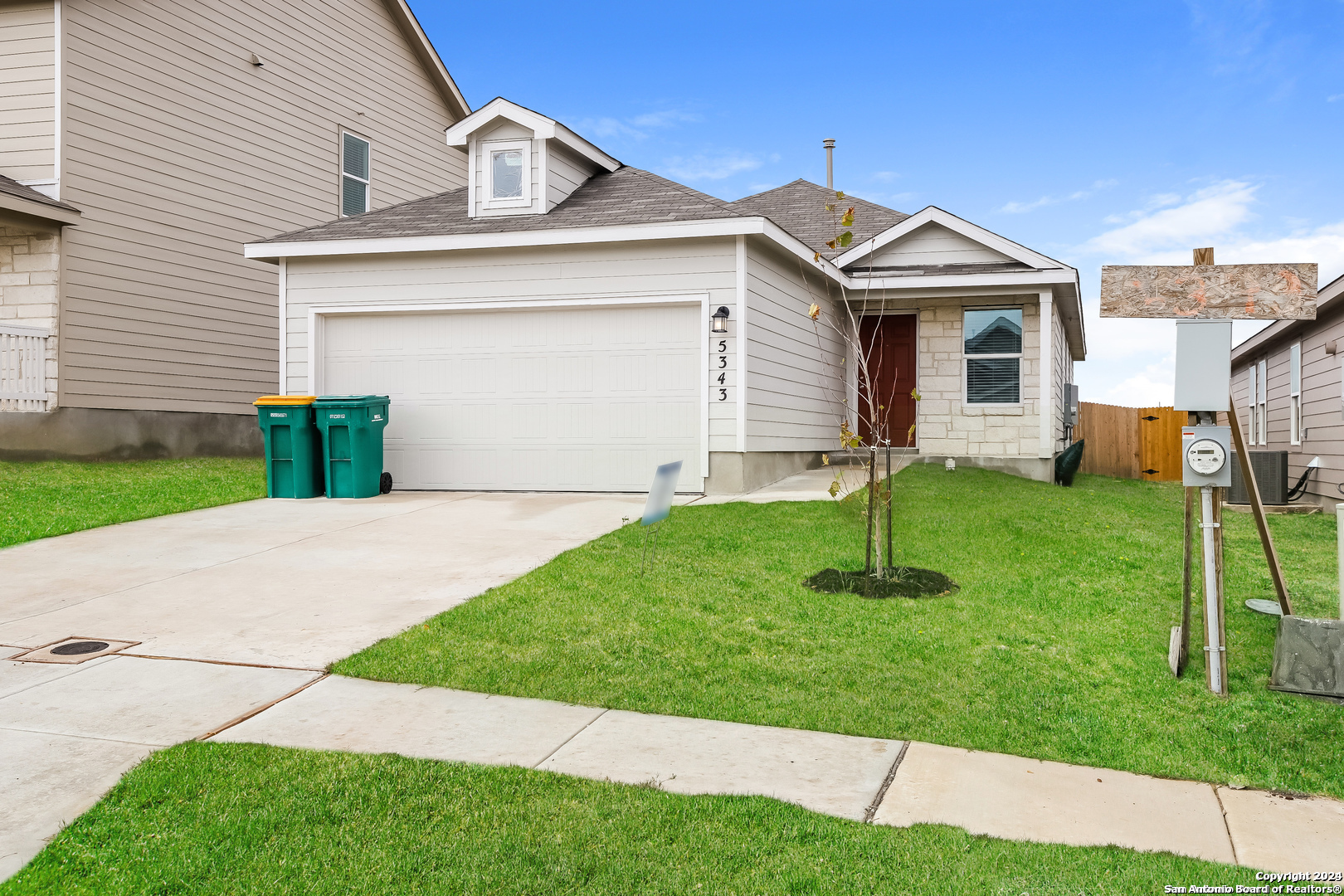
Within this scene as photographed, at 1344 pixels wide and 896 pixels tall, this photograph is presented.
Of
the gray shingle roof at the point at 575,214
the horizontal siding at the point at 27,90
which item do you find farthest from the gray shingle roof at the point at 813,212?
the horizontal siding at the point at 27,90

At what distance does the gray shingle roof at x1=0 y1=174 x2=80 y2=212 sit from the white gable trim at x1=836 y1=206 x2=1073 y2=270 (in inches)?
428

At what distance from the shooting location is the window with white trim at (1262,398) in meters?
18.9

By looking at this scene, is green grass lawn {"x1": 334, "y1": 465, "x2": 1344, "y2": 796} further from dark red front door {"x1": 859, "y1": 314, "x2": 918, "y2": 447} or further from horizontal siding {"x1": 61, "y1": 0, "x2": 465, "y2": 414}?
horizontal siding {"x1": 61, "y1": 0, "x2": 465, "y2": 414}

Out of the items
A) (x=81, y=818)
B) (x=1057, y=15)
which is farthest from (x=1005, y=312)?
(x=81, y=818)

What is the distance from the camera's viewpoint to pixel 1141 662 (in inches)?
209

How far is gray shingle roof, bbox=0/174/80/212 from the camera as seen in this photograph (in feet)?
41.0

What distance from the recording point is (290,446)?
441 inches

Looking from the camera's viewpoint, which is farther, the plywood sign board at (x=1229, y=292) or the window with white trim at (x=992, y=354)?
the window with white trim at (x=992, y=354)

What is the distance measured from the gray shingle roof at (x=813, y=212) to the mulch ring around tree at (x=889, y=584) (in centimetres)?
988

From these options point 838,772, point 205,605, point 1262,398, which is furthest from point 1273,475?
point 205,605

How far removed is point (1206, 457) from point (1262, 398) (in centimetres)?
1712

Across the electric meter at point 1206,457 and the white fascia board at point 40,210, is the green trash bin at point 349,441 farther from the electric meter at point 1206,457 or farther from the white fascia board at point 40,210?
the electric meter at point 1206,457

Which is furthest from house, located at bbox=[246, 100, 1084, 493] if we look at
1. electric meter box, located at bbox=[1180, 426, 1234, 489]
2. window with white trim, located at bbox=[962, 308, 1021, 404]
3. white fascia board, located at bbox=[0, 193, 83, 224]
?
electric meter box, located at bbox=[1180, 426, 1234, 489]

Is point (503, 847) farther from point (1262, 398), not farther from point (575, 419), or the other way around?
point (1262, 398)
